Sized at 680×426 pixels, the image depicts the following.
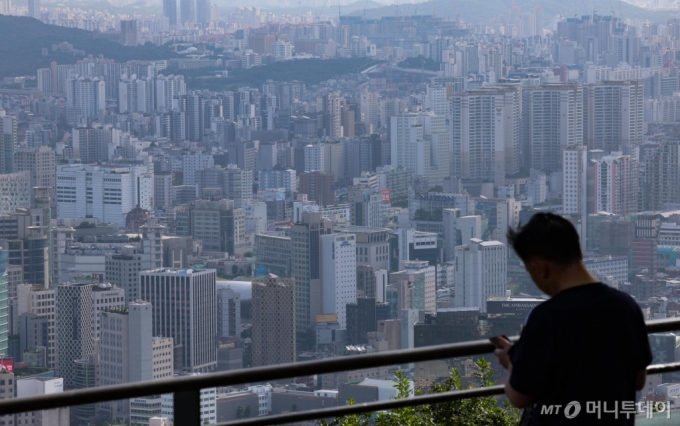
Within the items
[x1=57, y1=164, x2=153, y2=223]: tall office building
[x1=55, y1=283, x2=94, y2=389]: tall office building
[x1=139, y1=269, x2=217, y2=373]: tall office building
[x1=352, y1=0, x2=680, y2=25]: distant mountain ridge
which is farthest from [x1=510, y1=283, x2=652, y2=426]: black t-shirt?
[x1=352, y1=0, x2=680, y2=25]: distant mountain ridge

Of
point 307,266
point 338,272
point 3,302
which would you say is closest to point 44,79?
point 307,266

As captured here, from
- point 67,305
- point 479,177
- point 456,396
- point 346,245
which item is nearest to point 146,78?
point 479,177

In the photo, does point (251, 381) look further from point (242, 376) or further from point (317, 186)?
point (317, 186)

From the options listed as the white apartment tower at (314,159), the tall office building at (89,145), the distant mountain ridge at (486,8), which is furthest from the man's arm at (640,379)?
the distant mountain ridge at (486,8)

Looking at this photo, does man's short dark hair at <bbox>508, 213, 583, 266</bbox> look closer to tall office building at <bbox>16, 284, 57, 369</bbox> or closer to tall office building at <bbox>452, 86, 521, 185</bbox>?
tall office building at <bbox>16, 284, 57, 369</bbox>

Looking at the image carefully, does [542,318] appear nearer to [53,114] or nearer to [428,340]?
[428,340]

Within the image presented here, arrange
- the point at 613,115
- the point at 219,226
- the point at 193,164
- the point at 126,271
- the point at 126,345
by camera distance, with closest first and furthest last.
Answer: the point at 126,345, the point at 126,271, the point at 219,226, the point at 613,115, the point at 193,164

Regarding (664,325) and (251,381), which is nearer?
(251,381)
